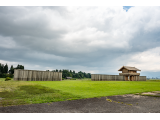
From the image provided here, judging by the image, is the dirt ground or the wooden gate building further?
the wooden gate building

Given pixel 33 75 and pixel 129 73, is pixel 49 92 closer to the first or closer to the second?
pixel 33 75

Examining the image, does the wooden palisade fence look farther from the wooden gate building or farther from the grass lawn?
the wooden gate building

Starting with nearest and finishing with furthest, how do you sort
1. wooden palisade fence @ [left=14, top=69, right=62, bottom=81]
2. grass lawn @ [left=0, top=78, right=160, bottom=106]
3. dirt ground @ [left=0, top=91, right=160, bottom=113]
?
dirt ground @ [left=0, top=91, right=160, bottom=113], grass lawn @ [left=0, top=78, right=160, bottom=106], wooden palisade fence @ [left=14, top=69, right=62, bottom=81]

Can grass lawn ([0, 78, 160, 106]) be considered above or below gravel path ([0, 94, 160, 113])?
below

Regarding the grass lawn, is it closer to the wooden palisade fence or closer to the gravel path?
the gravel path

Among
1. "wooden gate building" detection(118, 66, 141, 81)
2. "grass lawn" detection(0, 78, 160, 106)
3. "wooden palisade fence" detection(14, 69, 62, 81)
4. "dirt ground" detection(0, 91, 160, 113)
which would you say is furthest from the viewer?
"wooden gate building" detection(118, 66, 141, 81)

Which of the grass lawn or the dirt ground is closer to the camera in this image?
the dirt ground

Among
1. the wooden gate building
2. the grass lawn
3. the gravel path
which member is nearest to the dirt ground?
the gravel path

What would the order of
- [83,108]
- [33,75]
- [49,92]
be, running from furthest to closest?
[33,75]
[49,92]
[83,108]

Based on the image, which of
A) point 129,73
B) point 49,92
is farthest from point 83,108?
point 129,73

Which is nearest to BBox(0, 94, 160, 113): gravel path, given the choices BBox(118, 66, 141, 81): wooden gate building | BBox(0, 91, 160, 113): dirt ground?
BBox(0, 91, 160, 113): dirt ground

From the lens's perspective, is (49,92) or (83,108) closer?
(83,108)
